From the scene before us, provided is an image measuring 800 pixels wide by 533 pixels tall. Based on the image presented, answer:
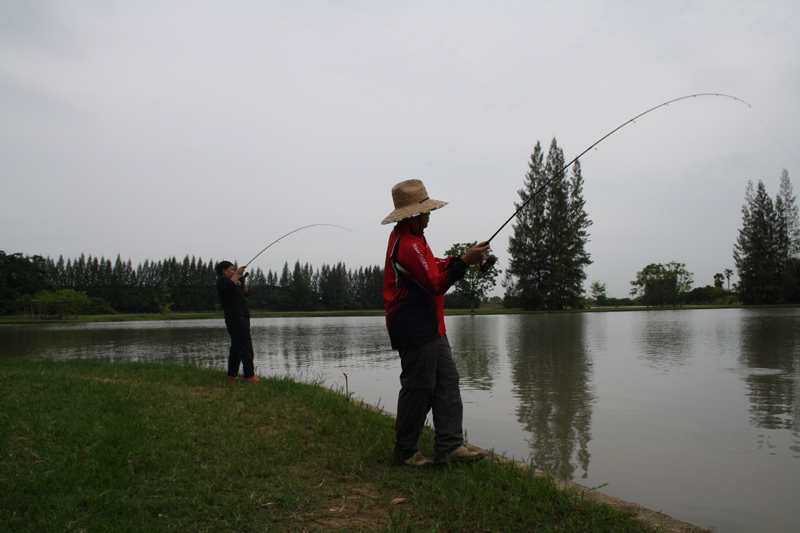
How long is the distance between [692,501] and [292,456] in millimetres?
3008

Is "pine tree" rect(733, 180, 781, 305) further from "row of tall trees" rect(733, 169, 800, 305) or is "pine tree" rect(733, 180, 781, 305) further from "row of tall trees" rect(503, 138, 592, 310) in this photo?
"row of tall trees" rect(503, 138, 592, 310)

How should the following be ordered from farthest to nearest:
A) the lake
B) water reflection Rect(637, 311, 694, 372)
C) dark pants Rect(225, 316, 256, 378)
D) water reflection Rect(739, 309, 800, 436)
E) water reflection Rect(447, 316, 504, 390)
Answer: water reflection Rect(637, 311, 694, 372) → water reflection Rect(447, 316, 504, 390) → dark pants Rect(225, 316, 256, 378) → water reflection Rect(739, 309, 800, 436) → the lake

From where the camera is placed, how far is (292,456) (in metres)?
3.91

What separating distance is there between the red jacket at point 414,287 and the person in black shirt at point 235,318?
167 inches

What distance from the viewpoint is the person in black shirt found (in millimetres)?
7449

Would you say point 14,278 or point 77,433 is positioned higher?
point 14,278

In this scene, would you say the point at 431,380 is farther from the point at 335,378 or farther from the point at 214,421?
the point at 335,378

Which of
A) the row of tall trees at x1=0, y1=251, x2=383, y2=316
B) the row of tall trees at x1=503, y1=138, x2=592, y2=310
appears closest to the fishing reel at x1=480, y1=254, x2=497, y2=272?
Result: the row of tall trees at x1=503, y1=138, x2=592, y2=310

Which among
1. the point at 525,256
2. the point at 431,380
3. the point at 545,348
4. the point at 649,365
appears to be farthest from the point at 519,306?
the point at 431,380

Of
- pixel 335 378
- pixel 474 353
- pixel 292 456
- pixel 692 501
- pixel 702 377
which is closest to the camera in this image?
pixel 692 501

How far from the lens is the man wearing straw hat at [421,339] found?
3723 mm

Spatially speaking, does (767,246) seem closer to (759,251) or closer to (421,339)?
(759,251)

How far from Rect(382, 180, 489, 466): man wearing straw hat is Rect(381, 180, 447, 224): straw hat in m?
0.02

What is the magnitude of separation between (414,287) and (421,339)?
400 mm
